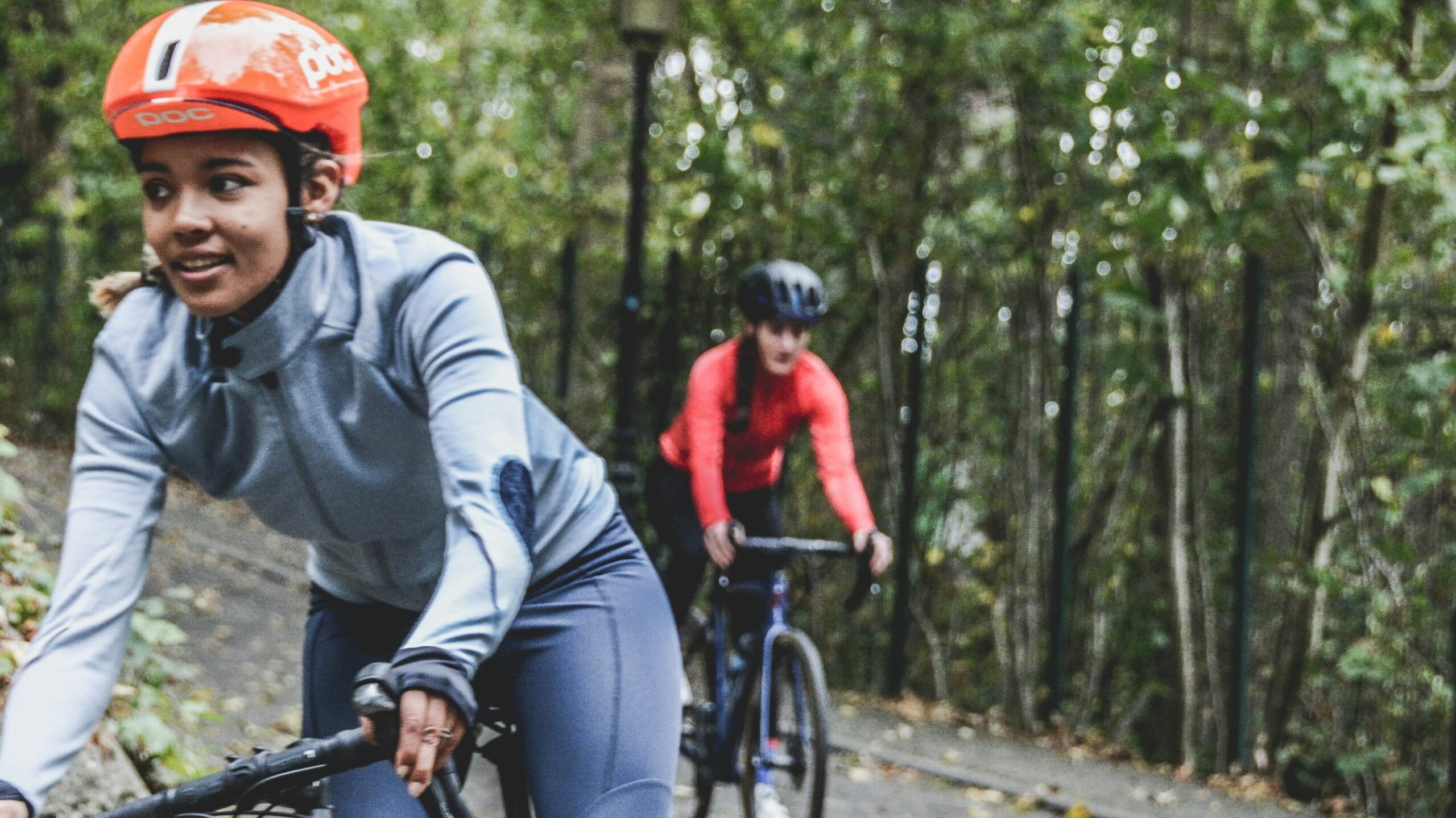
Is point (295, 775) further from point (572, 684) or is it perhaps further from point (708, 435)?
point (708, 435)

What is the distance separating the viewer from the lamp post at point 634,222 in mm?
8594

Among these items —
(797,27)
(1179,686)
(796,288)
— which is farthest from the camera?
(797,27)

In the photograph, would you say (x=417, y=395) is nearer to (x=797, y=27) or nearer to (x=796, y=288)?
(x=796, y=288)

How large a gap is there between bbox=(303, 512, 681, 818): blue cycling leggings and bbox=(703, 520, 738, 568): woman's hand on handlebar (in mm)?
2553

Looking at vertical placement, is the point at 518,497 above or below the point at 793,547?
above

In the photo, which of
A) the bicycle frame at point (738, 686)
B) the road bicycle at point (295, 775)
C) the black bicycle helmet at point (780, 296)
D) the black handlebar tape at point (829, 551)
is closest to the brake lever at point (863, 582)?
the black handlebar tape at point (829, 551)

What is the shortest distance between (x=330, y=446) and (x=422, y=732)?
698mm

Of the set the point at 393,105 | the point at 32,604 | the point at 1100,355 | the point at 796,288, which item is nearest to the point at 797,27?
the point at 1100,355

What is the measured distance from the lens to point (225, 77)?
1930 millimetres

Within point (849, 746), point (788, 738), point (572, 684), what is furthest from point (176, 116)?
point (849, 746)

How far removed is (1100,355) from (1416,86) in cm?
274

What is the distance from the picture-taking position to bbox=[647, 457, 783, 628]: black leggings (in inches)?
222

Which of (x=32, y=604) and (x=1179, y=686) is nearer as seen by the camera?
(x=32, y=604)

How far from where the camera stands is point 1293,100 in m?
7.70
